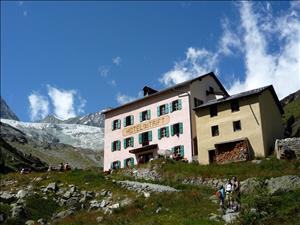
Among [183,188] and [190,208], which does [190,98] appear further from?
[190,208]

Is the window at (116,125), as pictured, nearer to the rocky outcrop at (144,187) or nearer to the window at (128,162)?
the window at (128,162)

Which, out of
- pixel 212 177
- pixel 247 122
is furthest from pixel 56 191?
pixel 247 122

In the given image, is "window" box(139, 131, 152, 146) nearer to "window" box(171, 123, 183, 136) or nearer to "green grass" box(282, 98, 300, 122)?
"window" box(171, 123, 183, 136)

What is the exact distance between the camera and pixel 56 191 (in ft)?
130

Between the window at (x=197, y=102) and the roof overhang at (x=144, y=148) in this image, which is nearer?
the window at (x=197, y=102)

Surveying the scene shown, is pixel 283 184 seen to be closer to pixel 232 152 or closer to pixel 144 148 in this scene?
pixel 232 152

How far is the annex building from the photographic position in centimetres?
4434

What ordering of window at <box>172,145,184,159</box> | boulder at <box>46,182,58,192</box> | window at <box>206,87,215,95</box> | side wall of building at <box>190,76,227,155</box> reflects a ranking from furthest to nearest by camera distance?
window at <box>206,87,215,95</box>
side wall of building at <box>190,76,227,155</box>
window at <box>172,145,184,159</box>
boulder at <box>46,182,58,192</box>

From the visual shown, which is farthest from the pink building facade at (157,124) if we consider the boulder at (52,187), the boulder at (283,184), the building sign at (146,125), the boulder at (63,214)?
the boulder at (283,184)

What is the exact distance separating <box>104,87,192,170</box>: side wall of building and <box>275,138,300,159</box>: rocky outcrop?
1162 centimetres

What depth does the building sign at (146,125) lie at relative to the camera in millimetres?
54094

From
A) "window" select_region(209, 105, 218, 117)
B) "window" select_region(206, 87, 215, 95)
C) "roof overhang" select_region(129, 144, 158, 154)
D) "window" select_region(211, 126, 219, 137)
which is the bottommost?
"roof overhang" select_region(129, 144, 158, 154)

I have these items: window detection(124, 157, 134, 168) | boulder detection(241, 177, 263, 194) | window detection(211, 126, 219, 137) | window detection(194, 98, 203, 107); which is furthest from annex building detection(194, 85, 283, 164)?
boulder detection(241, 177, 263, 194)

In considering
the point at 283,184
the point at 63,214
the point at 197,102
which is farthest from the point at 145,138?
the point at 283,184
